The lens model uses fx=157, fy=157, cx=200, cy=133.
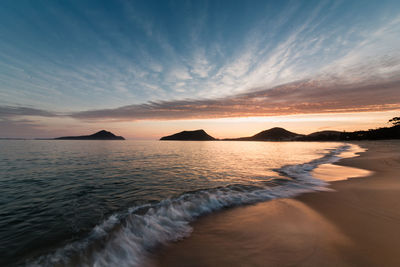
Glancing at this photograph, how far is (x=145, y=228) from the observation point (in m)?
5.72

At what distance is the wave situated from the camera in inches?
168

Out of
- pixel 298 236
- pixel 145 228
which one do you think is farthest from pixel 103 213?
pixel 298 236

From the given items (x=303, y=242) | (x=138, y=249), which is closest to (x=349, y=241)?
(x=303, y=242)

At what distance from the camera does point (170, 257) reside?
427cm

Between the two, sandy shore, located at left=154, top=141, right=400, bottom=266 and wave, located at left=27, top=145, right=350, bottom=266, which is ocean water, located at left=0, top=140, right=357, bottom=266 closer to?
wave, located at left=27, top=145, right=350, bottom=266

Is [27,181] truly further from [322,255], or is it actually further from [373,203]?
[373,203]

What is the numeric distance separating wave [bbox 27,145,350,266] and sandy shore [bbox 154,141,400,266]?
635 mm

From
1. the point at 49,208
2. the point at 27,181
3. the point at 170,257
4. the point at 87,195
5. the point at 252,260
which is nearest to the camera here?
the point at 252,260

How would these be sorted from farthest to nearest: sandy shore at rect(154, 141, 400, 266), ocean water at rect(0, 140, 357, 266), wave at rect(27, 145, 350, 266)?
1. ocean water at rect(0, 140, 357, 266)
2. wave at rect(27, 145, 350, 266)
3. sandy shore at rect(154, 141, 400, 266)

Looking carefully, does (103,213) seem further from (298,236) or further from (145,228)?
(298,236)

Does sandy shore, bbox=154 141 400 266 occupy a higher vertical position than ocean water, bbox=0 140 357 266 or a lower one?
higher

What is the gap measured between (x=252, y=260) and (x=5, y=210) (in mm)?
10793

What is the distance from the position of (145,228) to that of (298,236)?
510 centimetres

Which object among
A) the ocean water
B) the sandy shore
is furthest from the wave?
the sandy shore
